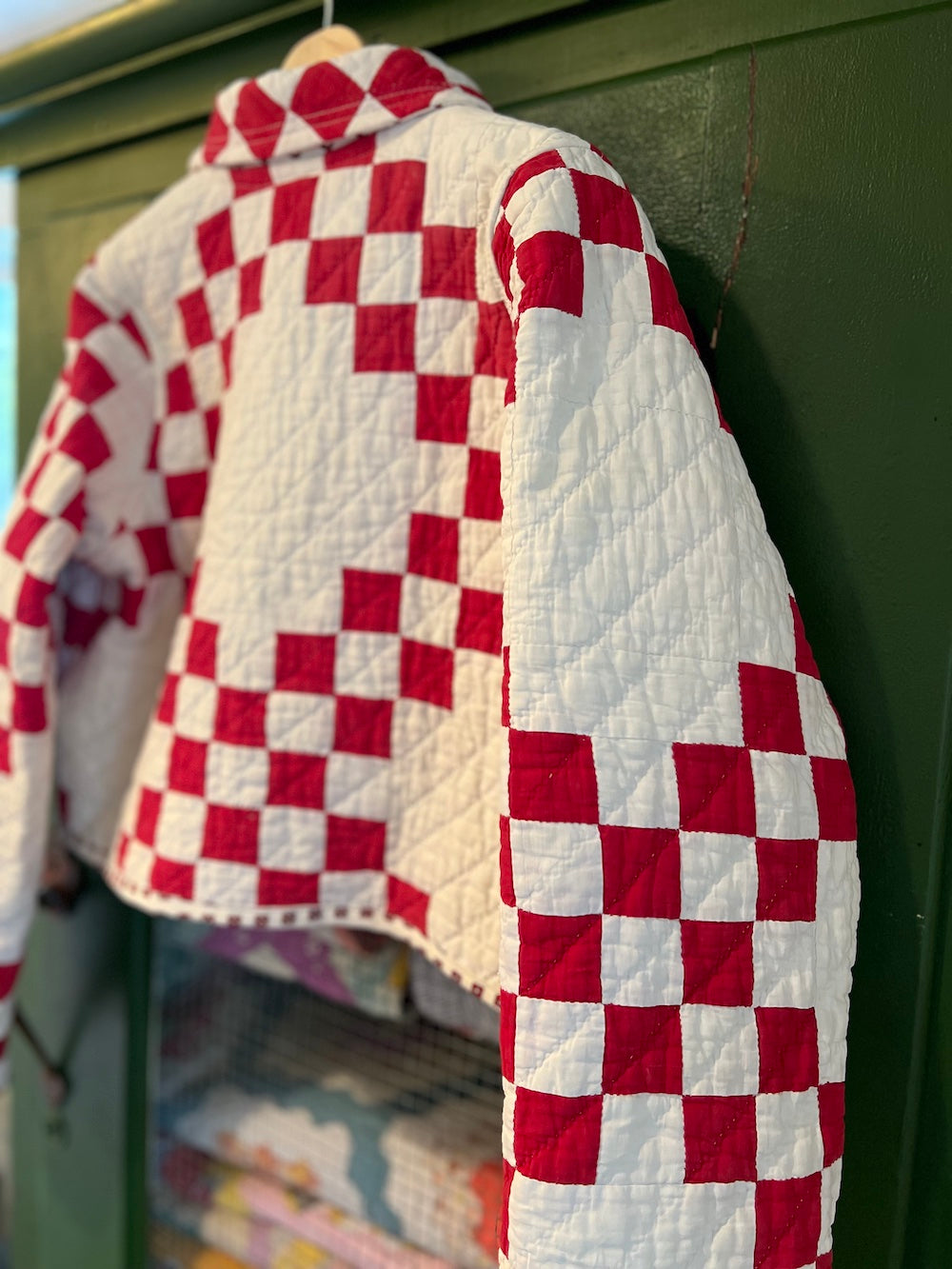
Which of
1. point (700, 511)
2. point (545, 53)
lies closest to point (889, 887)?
point (700, 511)

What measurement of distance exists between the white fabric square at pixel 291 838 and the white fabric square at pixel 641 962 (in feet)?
0.92

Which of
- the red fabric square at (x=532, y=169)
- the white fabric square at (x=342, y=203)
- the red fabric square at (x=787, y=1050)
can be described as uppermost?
the white fabric square at (x=342, y=203)

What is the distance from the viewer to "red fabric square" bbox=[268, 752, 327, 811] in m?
0.75

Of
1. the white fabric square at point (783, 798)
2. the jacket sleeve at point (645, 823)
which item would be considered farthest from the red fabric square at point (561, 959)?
the white fabric square at point (783, 798)

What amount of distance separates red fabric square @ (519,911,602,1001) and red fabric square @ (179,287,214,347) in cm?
53

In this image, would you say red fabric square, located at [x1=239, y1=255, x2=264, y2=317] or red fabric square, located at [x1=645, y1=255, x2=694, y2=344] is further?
red fabric square, located at [x1=239, y1=255, x2=264, y2=317]

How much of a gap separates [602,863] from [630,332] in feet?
0.93

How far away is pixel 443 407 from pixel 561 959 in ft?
1.19

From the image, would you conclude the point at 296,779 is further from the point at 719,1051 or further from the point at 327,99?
the point at 327,99

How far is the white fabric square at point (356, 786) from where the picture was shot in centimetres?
75

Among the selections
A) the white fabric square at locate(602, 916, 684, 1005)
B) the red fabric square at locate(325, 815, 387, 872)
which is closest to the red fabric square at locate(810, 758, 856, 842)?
the white fabric square at locate(602, 916, 684, 1005)

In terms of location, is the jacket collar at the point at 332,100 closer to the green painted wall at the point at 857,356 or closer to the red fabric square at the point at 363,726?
the green painted wall at the point at 857,356

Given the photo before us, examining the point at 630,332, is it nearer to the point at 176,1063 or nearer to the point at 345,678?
the point at 345,678

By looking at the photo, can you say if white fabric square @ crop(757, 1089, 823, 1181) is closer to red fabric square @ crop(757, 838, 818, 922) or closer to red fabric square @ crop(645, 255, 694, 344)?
red fabric square @ crop(757, 838, 818, 922)
